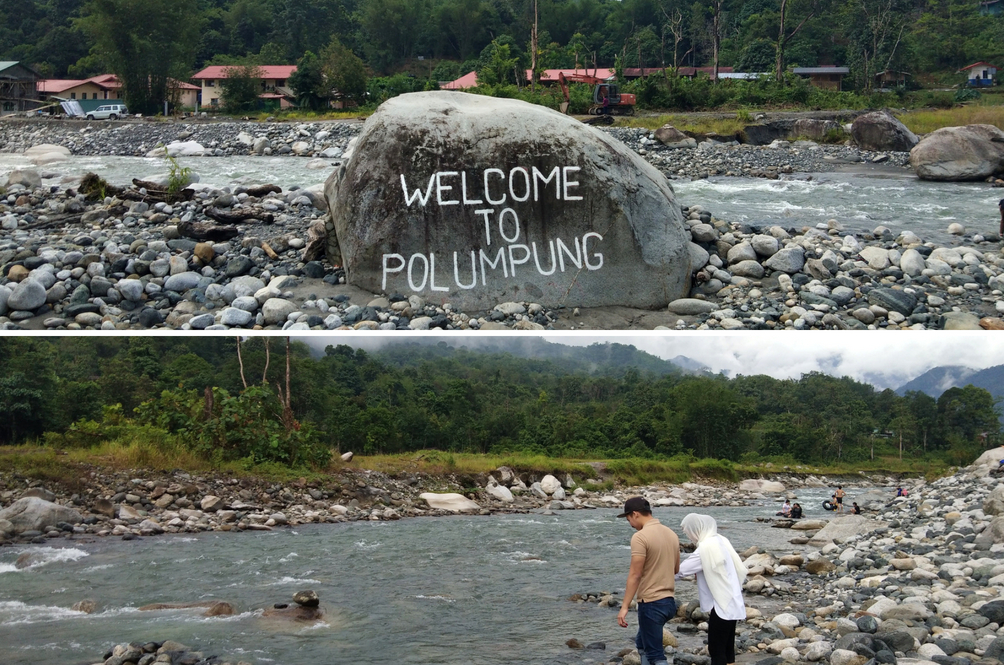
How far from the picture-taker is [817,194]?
1667 centimetres

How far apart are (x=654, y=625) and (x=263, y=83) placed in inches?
1614

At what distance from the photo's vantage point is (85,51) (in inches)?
1724

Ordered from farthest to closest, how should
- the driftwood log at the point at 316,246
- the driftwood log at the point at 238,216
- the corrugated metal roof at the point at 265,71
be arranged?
the corrugated metal roof at the point at 265,71, the driftwood log at the point at 238,216, the driftwood log at the point at 316,246

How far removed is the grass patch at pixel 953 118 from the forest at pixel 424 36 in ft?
36.9

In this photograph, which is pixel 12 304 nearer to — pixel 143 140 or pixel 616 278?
pixel 616 278

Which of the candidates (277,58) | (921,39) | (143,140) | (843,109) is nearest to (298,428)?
(143,140)

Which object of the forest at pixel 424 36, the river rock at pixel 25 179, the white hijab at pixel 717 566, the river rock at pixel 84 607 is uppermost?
the forest at pixel 424 36

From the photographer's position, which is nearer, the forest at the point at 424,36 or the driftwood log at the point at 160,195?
the driftwood log at the point at 160,195

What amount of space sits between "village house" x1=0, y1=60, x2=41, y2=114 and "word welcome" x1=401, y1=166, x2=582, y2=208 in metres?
38.3

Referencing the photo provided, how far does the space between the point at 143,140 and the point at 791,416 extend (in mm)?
25611

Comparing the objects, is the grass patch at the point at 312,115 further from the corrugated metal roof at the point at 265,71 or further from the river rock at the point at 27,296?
the river rock at the point at 27,296

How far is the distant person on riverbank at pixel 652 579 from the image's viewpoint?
4656 millimetres

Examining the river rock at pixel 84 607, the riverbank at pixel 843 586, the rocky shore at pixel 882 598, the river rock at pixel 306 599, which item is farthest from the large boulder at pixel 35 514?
the rocky shore at pixel 882 598

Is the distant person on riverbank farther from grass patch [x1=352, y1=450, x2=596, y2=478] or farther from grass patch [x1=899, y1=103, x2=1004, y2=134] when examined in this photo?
grass patch [x1=899, y1=103, x2=1004, y2=134]
